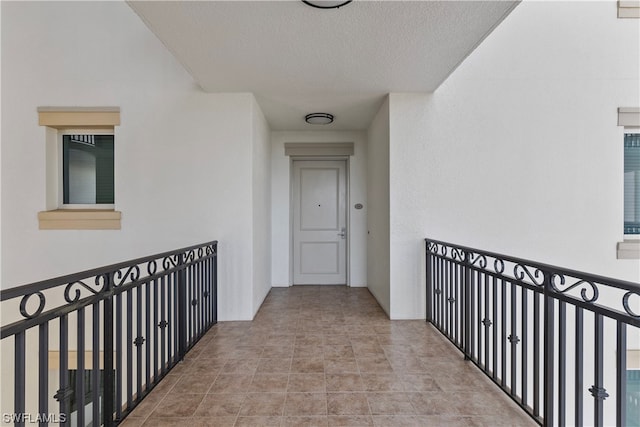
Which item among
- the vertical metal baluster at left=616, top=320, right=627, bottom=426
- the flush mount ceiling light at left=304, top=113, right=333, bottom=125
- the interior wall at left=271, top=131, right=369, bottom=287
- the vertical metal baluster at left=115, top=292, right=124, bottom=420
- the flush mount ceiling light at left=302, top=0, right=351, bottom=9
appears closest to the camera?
the vertical metal baluster at left=616, top=320, right=627, bottom=426

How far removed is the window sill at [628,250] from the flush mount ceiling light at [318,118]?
368 cm

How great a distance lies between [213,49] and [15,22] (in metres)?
2.92

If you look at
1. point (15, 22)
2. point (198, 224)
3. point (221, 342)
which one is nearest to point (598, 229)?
point (221, 342)

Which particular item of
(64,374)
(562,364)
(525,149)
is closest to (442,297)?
(562,364)

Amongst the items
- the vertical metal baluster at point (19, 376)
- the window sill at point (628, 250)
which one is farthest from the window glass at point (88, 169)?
the window sill at point (628, 250)

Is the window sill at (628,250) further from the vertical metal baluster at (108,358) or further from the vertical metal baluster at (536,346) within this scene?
the vertical metal baluster at (108,358)

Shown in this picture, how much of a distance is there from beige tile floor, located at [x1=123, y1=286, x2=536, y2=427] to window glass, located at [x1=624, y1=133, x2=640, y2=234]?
111 inches

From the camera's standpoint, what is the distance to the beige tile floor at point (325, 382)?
184 centimetres

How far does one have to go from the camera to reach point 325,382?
2.23 metres

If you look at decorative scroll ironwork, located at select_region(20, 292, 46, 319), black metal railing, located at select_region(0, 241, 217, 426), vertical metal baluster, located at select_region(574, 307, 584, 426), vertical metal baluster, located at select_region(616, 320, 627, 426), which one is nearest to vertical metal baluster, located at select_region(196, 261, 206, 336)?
black metal railing, located at select_region(0, 241, 217, 426)

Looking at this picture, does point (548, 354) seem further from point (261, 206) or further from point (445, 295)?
point (261, 206)

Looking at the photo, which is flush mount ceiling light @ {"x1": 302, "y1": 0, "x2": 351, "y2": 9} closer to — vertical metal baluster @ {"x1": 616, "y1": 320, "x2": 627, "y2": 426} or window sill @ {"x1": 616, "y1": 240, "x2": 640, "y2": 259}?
vertical metal baluster @ {"x1": 616, "y1": 320, "x2": 627, "y2": 426}

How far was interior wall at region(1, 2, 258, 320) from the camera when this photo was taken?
3508 millimetres

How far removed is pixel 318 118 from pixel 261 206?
1372mm
